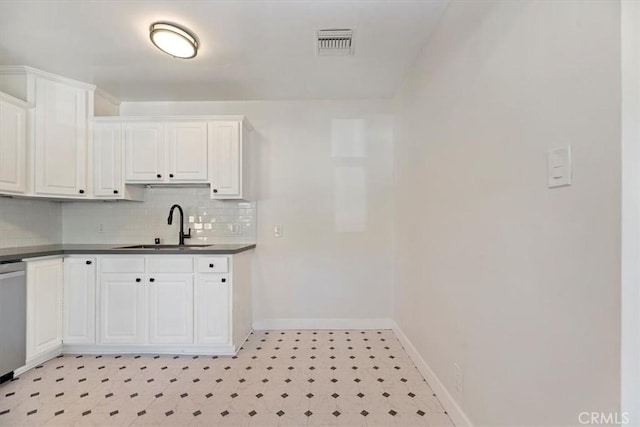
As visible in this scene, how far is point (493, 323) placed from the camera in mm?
1337

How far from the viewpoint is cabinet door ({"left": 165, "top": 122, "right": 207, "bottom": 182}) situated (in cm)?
282

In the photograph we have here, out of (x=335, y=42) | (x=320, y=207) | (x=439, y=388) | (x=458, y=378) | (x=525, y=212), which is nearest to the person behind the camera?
(x=525, y=212)

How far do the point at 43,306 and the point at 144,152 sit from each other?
1557mm

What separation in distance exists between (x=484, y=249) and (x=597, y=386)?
68cm

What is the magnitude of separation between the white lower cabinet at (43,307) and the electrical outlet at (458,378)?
317cm

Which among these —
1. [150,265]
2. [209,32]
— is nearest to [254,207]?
[150,265]

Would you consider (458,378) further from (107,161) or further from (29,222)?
(29,222)

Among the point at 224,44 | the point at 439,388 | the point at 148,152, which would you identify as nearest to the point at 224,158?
A: the point at 148,152

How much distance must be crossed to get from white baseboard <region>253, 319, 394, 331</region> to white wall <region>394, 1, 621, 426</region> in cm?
121

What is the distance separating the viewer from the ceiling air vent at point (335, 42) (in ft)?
6.82

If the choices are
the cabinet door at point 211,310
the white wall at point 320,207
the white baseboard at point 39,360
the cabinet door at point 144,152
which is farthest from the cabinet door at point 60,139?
the cabinet door at point 211,310

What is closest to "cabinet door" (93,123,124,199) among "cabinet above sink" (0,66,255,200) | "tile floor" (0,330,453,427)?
"cabinet above sink" (0,66,255,200)

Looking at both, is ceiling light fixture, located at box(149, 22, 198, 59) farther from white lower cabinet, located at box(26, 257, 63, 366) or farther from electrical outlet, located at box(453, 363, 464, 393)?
electrical outlet, located at box(453, 363, 464, 393)

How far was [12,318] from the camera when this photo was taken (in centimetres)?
219
